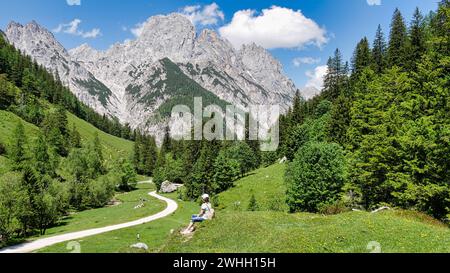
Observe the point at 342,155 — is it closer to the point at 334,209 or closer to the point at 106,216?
the point at 334,209

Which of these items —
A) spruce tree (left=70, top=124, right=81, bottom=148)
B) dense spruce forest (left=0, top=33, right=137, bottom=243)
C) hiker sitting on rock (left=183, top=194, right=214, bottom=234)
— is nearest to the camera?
hiker sitting on rock (left=183, top=194, right=214, bottom=234)

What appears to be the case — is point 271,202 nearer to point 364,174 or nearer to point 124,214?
point 364,174

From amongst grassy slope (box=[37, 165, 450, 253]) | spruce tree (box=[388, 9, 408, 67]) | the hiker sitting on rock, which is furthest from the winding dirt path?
spruce tree (box=[388, 9, 408, 67])

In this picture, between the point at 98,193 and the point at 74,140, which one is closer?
the point at 98,193

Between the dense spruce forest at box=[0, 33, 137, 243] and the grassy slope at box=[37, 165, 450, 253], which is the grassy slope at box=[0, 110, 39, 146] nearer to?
the dense spruce forest at box=[0, 33, 137, 243]

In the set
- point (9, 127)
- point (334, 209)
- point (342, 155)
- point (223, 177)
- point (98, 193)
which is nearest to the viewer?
point (334, 209)

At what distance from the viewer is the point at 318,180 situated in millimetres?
54094

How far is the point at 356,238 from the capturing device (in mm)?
22594

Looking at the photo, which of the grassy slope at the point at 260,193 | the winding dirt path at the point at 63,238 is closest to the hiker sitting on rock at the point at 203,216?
the winding dirt path at the point at 63,238

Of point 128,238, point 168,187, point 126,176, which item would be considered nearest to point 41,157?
point 126,176

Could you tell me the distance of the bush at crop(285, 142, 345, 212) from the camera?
5344 centimetres

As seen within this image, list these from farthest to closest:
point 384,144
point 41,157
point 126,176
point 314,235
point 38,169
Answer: point 126,176, point 41,157, point 38,169, point 384,144, point 314,235

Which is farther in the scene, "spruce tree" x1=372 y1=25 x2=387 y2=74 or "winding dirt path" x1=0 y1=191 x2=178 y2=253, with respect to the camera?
"spruce tree" x1=372 y1=25 x2=387 y2=74
